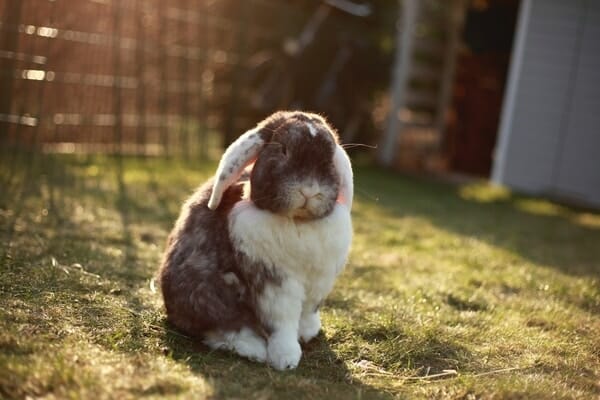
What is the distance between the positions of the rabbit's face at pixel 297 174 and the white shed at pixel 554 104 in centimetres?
651

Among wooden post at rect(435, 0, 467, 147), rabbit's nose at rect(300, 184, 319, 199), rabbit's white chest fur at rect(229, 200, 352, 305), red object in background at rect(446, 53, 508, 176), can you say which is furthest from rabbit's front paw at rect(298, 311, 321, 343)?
red object in background at rect(446, 53, 508, 176)

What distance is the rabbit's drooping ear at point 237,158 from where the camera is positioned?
2826 mm

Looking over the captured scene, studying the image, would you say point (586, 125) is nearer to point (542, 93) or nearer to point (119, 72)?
point (542, 93)

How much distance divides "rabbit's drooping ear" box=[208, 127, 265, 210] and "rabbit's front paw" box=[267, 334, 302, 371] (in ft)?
2.08

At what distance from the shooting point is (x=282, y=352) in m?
2.80

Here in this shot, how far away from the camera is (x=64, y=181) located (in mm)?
6188

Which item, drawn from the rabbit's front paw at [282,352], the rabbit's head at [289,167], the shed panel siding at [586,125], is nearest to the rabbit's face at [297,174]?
the rabbit's head at [289,167]

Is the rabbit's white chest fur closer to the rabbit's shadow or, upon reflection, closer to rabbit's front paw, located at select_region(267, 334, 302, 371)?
rabbit's front paw, located at select_region(267, 334, 302, 371)

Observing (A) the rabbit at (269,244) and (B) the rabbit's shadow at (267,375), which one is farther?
(A) the rabbit at (269,244)

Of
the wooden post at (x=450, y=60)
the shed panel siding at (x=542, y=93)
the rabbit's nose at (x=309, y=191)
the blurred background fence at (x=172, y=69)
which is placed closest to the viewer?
the rabbit's nose at (x=309, y=191)

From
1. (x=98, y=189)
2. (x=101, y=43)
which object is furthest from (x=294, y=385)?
(x=101, y=43)

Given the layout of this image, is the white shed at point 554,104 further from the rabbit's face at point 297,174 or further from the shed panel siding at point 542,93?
the rabbit's face at point 297,174

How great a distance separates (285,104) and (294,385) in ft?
23.5

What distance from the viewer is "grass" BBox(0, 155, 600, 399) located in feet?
8.54
